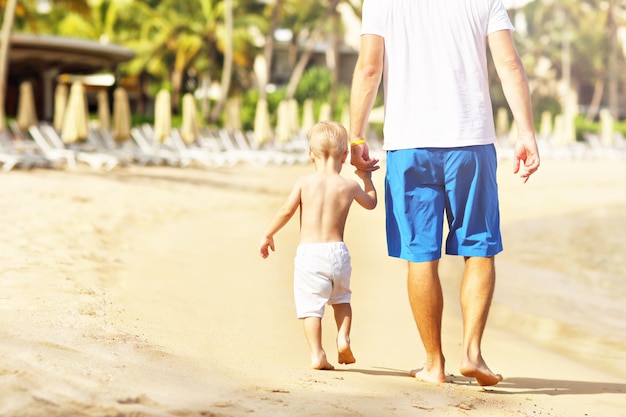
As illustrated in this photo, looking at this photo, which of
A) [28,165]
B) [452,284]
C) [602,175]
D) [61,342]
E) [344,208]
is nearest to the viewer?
[61,342]

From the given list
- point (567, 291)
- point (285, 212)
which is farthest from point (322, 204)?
point (567, 291)

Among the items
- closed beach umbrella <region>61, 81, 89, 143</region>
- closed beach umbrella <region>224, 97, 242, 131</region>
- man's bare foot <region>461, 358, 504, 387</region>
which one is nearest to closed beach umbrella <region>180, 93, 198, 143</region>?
closed beach umbrella <region>224, 97, 242, 131</region>

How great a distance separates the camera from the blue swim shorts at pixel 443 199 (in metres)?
3.79

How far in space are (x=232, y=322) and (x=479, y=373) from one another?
196 cm

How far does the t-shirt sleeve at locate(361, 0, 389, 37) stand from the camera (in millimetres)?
3863

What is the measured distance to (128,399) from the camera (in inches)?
112

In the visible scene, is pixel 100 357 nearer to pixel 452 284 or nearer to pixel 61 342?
pixel 61 342

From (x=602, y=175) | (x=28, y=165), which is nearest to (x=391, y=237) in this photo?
(x=28, y=165)

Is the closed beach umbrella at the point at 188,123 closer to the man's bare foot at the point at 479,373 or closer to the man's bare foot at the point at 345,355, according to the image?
the man's bare foot at the point at 345,355

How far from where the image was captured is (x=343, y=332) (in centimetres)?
393

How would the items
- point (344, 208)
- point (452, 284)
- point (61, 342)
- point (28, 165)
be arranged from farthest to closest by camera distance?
point (28, 165)
point (452, 284)
point (344, 208)
point (61, 342)

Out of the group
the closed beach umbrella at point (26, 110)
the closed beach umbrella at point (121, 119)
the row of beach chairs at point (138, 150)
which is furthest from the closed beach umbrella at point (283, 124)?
the closed beach umbrella at point (26, 110)

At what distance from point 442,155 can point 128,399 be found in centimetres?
165

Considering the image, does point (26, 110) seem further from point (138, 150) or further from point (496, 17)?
point (496, 17)
